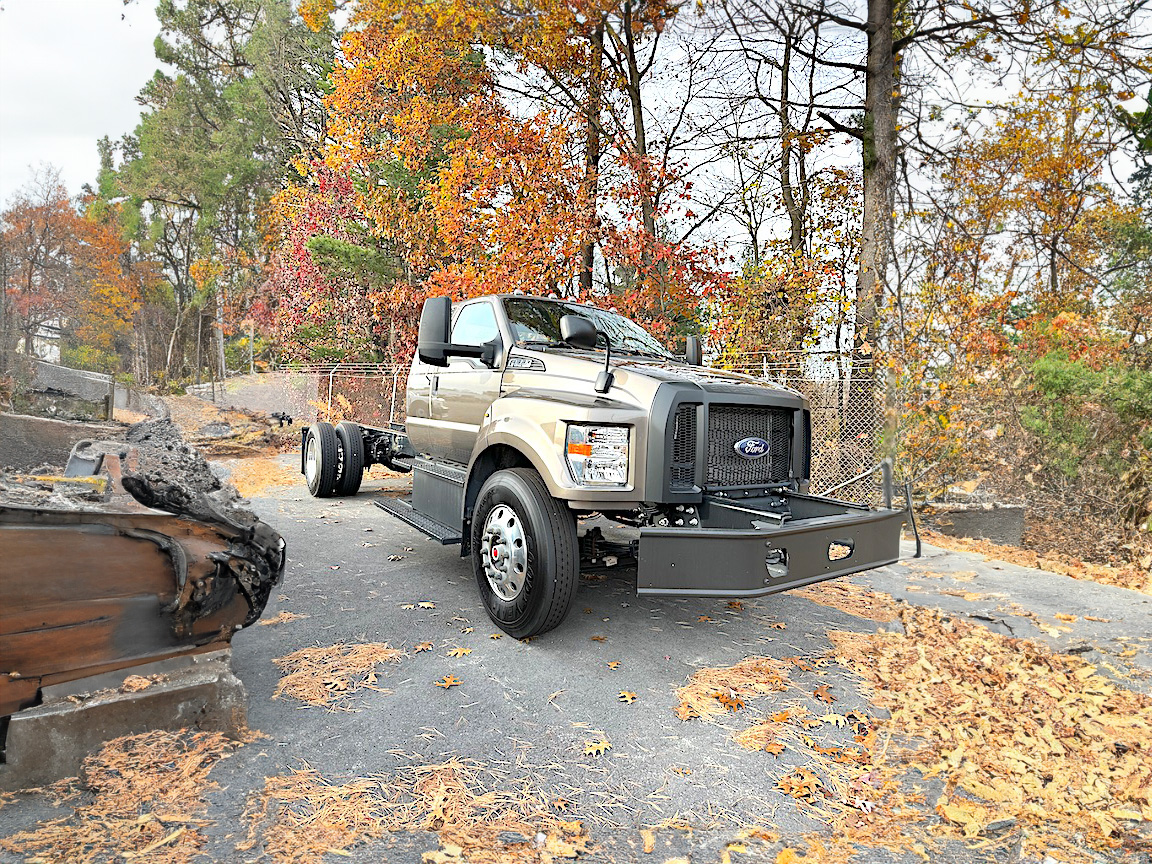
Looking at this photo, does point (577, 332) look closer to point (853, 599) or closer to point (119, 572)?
point (119, 572)

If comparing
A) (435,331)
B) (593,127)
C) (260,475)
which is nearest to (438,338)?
(435,331)

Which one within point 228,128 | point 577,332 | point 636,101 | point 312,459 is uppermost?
point 228,128

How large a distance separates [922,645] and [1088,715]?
3.28 ft

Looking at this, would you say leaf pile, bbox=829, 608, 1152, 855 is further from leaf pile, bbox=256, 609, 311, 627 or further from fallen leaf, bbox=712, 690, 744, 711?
leaf pile, bbox=256, 609, 311, 627

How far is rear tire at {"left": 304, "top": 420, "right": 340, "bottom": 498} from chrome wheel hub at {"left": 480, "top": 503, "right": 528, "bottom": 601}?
15.5 feet

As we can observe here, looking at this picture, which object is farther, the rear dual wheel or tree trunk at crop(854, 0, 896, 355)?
tree trunk at crop(854, 0, 896, 355)

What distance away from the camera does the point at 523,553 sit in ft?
13.1

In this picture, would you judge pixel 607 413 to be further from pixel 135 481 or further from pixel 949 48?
pixel 949 48

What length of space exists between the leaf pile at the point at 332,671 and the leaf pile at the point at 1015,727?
8.79ft

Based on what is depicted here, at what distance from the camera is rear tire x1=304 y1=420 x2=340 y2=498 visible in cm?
843

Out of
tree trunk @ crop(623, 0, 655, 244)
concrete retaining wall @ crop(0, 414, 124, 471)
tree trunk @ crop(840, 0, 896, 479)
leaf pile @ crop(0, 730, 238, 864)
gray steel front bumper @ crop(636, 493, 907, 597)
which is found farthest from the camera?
tree trunk @ crop(623, 0, 655, 244)

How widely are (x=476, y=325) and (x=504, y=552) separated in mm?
2231

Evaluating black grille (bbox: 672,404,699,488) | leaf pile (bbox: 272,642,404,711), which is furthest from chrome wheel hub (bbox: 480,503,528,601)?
black grille (bbox: 672,404,699,488)

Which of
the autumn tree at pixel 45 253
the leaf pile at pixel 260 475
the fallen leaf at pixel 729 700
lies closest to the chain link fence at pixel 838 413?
the leaf pile at pixel 260 475
